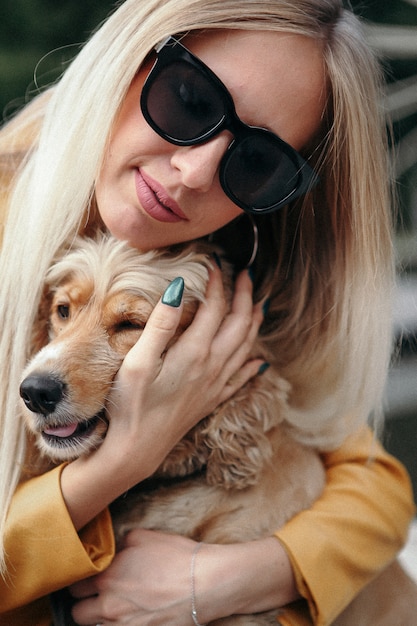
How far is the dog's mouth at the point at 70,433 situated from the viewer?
0.90 metres

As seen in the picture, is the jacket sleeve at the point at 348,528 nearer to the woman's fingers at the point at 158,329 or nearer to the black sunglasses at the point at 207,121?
the woman's fingers at the point at 158,329

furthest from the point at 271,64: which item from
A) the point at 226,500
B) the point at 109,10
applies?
the point at 226,500

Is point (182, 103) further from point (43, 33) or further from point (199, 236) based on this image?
point (43, 33)

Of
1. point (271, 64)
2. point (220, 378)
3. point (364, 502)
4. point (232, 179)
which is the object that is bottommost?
point (364, 502)

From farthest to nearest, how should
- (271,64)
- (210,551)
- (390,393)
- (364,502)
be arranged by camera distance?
(390,393) < (364,502) < (210,551) < (271,64)

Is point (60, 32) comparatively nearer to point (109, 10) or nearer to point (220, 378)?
point (109, 10)

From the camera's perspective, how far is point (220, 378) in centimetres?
103

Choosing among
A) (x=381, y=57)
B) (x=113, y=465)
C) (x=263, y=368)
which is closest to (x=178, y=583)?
(x=113, y=465)

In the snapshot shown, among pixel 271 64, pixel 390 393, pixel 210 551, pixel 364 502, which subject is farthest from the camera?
pixel 390 393

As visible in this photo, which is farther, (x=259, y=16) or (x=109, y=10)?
(x=109, y=10)

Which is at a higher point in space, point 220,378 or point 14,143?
point 14,143

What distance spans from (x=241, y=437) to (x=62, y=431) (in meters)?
0.28

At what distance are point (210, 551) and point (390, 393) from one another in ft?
1.58

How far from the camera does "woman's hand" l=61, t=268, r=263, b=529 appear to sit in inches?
36.1
